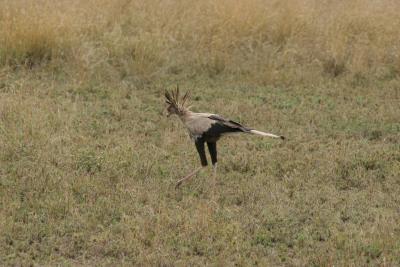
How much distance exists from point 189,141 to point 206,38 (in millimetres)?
3067

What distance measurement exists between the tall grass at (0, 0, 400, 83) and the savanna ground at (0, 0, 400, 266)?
0.08 ft

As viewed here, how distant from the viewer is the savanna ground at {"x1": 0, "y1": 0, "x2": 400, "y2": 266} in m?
6.06

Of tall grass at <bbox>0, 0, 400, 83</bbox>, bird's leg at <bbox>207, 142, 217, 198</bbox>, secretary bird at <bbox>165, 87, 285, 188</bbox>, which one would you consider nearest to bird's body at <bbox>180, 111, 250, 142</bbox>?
secretary bird at <bbox>165, 87, 285, 188</bbox>

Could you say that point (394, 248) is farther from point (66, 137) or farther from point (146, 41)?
point (146, 41)

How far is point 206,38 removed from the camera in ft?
36.6

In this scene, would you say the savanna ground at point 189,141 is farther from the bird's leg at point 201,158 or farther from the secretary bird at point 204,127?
the secretary bird at point 204,127

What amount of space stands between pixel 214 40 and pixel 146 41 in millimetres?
934

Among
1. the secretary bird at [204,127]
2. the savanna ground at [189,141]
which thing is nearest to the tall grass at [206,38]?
the savanna ground at [189,141]

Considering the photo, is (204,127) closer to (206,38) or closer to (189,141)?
(189,141)

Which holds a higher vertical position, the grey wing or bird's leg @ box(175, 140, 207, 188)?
the grey wing

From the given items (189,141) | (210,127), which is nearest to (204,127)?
(210,127)

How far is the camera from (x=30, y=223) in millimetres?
6246

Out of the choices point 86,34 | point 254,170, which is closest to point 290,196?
point 254,170

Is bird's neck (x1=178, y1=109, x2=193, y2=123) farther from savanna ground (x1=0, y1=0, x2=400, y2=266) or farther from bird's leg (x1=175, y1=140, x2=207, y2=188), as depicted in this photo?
savanna ground (x1=0, y1=0, x2=400, y2=266)
